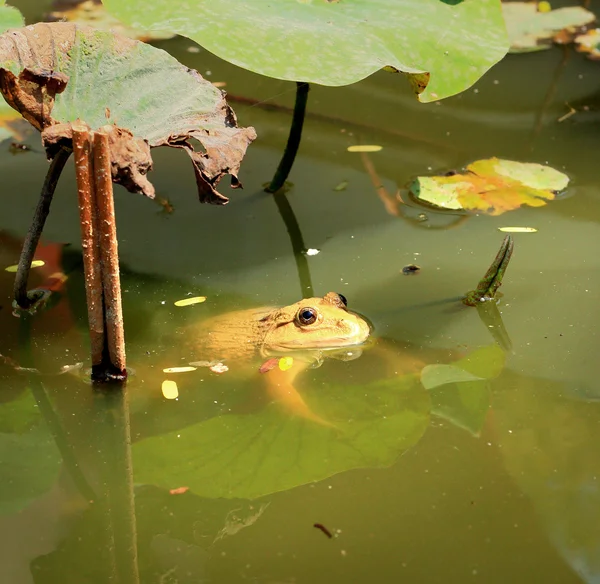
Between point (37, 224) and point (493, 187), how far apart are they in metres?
2.06

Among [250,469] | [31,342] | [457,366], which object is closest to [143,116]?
[31,342]

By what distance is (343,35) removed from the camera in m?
2.93

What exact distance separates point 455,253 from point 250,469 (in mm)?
1468

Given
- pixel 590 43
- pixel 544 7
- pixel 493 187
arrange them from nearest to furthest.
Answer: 1. pixel 493 187
2. pixel 590 43
3. pixel 544 7

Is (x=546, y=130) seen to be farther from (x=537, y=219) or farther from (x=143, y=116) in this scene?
(x=143, y=116)

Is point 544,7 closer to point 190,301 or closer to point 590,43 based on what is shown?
point 590,43

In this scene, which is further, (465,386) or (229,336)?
(229,336)

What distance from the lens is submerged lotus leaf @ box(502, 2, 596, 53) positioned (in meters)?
5.27

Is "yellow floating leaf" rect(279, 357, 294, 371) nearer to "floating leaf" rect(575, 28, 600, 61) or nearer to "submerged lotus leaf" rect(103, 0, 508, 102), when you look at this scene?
"submerged lotus leaf" rect(103, 0, 508, 102)

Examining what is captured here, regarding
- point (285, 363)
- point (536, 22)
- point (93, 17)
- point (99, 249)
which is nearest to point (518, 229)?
point (285, 363)

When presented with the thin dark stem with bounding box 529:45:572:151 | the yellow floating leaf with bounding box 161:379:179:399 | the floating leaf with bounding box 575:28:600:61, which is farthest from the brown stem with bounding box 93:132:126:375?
the floating leaf with bounding box 575:28:600:61

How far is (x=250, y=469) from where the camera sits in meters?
2.32

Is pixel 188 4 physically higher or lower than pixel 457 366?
higher

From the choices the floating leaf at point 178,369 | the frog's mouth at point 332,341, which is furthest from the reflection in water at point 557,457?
the floating leaf at point 178,369
